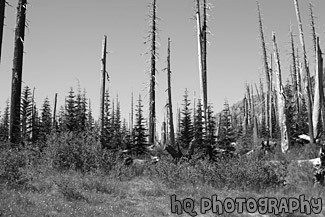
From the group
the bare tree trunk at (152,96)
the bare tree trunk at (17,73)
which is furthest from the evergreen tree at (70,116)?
the bare tree trunk at (17,73)

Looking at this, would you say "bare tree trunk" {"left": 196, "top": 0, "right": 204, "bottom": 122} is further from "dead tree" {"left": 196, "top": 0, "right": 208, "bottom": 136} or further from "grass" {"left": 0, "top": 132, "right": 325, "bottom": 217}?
"grass" {"left": 0, "top": 132, "right": 325, "bottom": 217}

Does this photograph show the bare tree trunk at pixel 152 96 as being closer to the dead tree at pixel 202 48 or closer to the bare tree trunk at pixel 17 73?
the dead tree at pixel 202 48

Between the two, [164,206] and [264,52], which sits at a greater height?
[264,52]

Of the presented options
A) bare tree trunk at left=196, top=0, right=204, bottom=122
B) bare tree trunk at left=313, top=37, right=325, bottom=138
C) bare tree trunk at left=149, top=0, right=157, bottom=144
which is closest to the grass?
bare tree trunk at left=313, top=37, right=325, bottom=138

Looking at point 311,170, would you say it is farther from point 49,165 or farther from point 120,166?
point 49,165

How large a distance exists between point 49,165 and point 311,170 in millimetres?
8518

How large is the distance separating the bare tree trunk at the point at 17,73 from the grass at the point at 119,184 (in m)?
2.10

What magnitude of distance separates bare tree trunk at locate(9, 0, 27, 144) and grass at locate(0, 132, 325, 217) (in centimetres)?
210

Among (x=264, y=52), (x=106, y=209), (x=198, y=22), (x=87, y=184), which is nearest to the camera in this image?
(x=106, y=209)

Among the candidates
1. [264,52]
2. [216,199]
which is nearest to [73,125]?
[264,52]

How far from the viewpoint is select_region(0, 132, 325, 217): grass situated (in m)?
7.14

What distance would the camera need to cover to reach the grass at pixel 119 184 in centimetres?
714

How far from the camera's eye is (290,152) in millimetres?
15305

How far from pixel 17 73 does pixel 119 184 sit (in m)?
7.33
